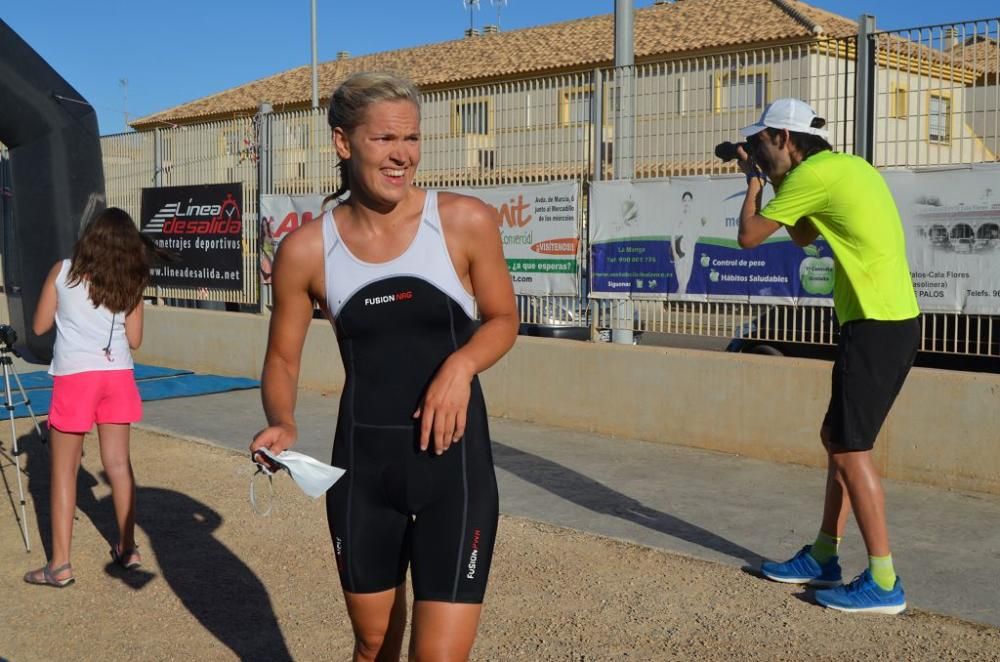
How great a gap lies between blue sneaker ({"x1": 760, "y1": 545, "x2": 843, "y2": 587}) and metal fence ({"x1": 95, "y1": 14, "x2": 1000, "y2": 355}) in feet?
8.83

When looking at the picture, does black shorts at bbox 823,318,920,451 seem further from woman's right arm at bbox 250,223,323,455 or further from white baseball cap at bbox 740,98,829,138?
woman's right arm at bbox 250,223,323,455

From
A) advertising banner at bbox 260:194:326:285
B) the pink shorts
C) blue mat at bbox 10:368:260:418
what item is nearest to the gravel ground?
Answer: the pink shorts

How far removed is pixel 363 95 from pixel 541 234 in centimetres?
695

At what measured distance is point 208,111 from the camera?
48.8 m

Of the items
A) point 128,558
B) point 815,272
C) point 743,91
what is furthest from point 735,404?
point 128,558

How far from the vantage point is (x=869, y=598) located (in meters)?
4.88

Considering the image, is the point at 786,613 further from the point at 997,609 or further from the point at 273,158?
the point at 273,158

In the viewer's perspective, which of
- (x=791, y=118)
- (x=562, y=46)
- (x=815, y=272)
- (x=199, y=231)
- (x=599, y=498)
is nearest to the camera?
(x=791, y=118)

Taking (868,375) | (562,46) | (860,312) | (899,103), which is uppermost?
(562,46)

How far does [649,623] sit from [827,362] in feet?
11.4

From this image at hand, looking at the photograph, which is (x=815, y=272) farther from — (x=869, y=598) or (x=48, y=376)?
(x=48, y=376)

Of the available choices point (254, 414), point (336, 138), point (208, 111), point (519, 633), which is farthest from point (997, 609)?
point (208, 111)

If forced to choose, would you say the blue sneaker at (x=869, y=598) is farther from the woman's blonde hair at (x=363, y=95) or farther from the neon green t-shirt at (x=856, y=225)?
the woman's blonde hair at (x=363, y=95)

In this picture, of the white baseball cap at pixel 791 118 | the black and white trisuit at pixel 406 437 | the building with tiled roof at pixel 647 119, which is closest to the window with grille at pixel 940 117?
the building with tiled roof at pixel 647 119
